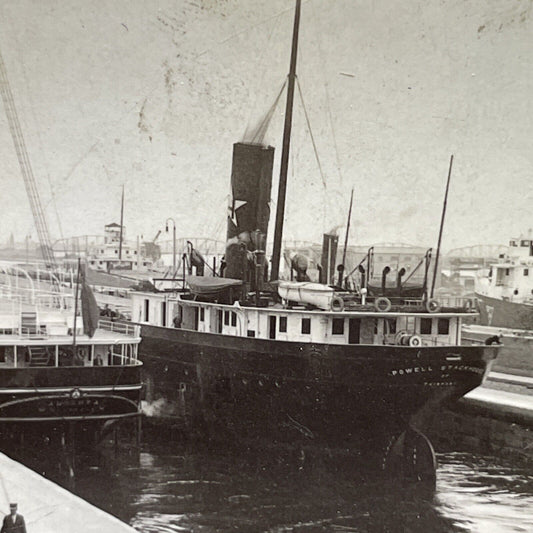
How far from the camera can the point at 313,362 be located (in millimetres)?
17234

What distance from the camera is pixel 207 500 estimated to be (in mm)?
15008

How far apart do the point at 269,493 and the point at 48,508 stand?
20.4 ft

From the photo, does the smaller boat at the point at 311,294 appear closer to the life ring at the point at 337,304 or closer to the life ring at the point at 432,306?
the life ring at the point at 337,304

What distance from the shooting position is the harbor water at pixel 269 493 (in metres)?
14.1

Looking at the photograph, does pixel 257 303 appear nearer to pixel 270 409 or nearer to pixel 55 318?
pixel 270 409

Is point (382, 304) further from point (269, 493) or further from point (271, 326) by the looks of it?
point (269, 493)

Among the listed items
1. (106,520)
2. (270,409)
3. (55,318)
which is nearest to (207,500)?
(270,409)

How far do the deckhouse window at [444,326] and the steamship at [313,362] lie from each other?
28 millimetres

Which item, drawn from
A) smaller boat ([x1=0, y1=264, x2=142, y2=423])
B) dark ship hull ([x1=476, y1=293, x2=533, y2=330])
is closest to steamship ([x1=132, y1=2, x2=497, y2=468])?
smaller boat ([x1=0, y1=264, x2=142, y2=423])

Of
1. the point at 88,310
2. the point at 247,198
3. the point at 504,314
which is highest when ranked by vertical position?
the point at 247,198

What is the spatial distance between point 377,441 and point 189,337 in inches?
276

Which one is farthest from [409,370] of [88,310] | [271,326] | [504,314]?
[504,314]

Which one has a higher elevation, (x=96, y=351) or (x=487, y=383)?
(x=96, y=351)

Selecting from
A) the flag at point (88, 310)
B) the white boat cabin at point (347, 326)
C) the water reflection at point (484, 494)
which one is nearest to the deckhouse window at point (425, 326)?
the white boat cabin at point (347, 326)
